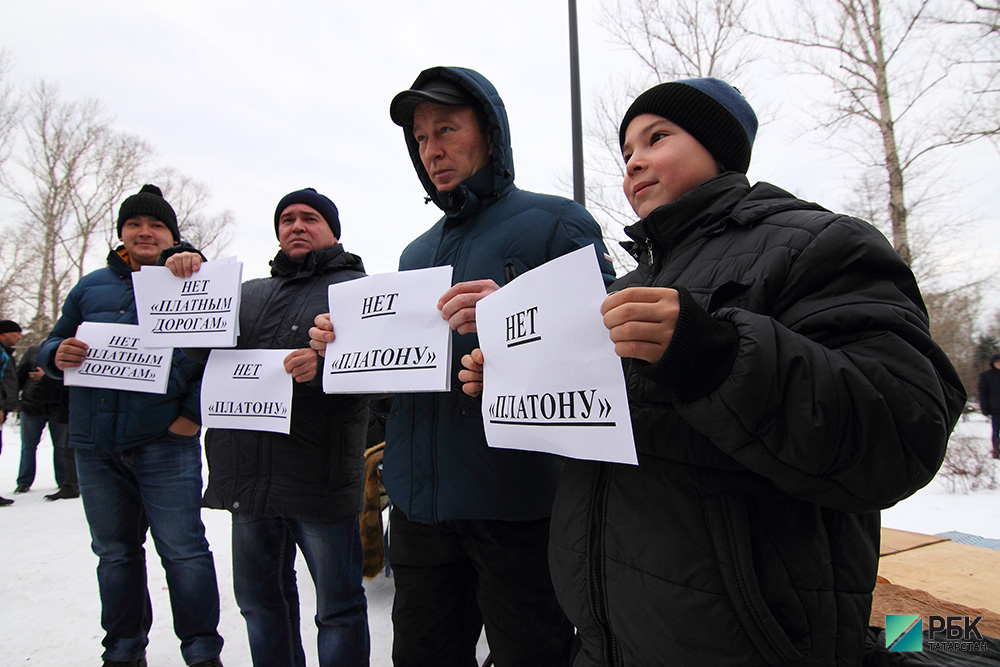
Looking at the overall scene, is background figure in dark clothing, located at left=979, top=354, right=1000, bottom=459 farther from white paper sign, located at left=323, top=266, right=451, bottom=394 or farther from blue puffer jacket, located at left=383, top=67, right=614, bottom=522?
white paper sign, located at left=323, top=266, right=451, bottom=394

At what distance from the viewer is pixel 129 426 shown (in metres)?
2.72

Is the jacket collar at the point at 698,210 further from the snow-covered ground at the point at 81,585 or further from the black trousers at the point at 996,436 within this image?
the black trousers at the point at 996,436

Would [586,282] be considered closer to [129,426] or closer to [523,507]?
[523,507]

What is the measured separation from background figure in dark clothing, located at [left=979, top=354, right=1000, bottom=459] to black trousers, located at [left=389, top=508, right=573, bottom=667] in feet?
40.0

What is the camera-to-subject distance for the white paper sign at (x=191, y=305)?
2514mm

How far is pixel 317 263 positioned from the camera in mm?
2553

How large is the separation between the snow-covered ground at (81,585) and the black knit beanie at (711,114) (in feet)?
9.53

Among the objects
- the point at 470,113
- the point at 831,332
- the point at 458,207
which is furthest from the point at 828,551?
the point at 470,113

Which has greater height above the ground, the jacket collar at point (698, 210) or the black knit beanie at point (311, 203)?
the black knit beanie at point (311, 203)

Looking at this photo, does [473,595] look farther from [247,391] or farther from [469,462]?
[247,391]

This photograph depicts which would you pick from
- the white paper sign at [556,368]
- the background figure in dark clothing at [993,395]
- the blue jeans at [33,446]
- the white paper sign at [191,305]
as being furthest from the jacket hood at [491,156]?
the background figure in dark clothing at [993,395]

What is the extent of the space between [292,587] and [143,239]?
200 cm

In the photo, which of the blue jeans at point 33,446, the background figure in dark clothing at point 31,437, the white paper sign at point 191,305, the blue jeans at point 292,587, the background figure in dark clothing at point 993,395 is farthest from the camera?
the background figure in dark clothing at point 993,395

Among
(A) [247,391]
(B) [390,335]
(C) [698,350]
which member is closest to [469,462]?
(B) [390,335]
